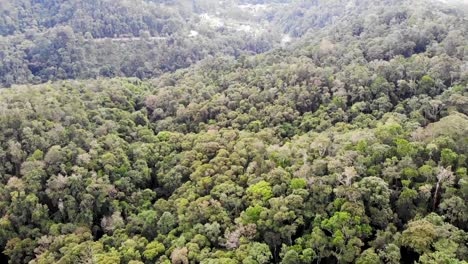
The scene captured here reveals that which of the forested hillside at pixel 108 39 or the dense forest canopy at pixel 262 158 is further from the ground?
the dense forest canopy at pixel 262 158

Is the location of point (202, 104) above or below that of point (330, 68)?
below

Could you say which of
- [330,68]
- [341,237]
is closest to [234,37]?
[330,68]

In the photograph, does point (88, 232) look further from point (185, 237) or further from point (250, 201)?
point (250, 201)

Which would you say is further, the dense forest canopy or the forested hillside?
the forested hillside

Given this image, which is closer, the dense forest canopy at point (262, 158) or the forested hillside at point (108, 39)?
the dense forest canopy at point (262, 158)

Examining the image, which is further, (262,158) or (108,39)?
(108,39)

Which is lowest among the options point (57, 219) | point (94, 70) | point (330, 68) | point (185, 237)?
point (94, 70)

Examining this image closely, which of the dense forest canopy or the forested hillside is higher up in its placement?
the dense forest canopy

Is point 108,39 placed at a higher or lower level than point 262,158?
lower
